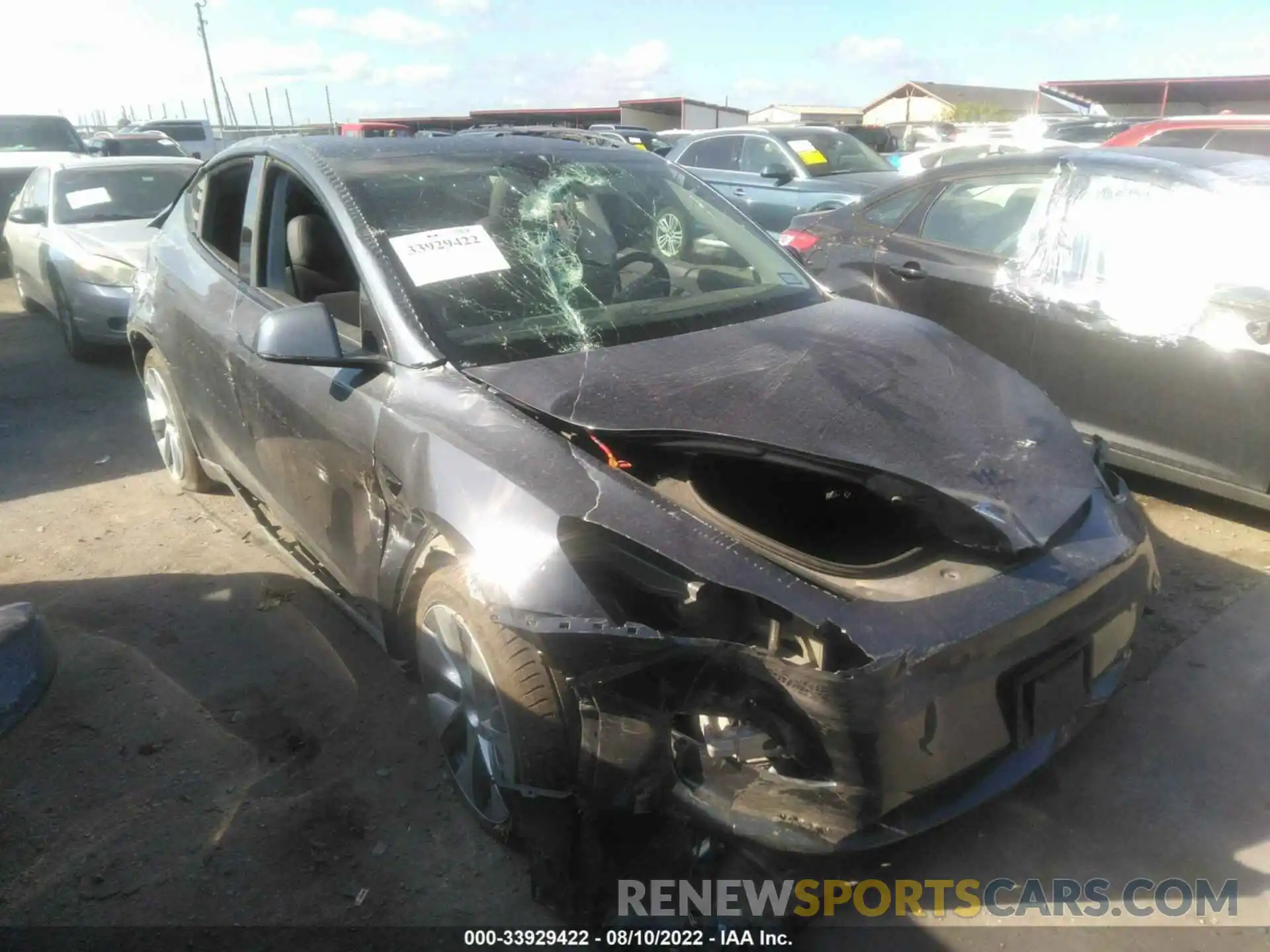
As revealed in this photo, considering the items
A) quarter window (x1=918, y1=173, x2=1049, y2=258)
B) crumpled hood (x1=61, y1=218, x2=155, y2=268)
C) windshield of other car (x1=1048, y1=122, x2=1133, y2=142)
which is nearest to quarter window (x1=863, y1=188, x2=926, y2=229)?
quarter window (x1=918, y1=173, x2=1049, y2=258)

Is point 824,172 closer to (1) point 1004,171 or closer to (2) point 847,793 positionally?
(1) point 1004,171

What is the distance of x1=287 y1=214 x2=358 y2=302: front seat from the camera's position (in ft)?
10.4

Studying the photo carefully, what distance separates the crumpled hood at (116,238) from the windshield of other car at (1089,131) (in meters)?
10.8

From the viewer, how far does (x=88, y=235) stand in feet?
23.4

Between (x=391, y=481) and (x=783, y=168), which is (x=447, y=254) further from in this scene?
(x=783, y=168)

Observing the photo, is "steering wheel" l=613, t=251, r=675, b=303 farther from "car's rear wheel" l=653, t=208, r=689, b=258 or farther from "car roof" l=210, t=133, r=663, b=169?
"car roof" l=210, t=133, r=663, b=169

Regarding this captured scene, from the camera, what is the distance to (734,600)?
200 centimetres

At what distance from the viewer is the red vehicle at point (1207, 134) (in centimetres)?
765

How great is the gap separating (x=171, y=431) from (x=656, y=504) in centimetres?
346

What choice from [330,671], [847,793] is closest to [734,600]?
[847,793]

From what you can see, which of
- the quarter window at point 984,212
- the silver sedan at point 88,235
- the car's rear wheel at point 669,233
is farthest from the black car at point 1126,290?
the silver sedan at point 88,235

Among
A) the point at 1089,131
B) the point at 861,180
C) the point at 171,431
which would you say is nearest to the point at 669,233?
the point at 171,431

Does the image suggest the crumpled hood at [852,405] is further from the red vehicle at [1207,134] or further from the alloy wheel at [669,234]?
the red vehicle at [1207,134]

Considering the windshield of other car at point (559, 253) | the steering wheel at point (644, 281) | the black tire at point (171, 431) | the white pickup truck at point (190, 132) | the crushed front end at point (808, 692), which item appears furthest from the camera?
the white pickup truck at point (190, 132)
